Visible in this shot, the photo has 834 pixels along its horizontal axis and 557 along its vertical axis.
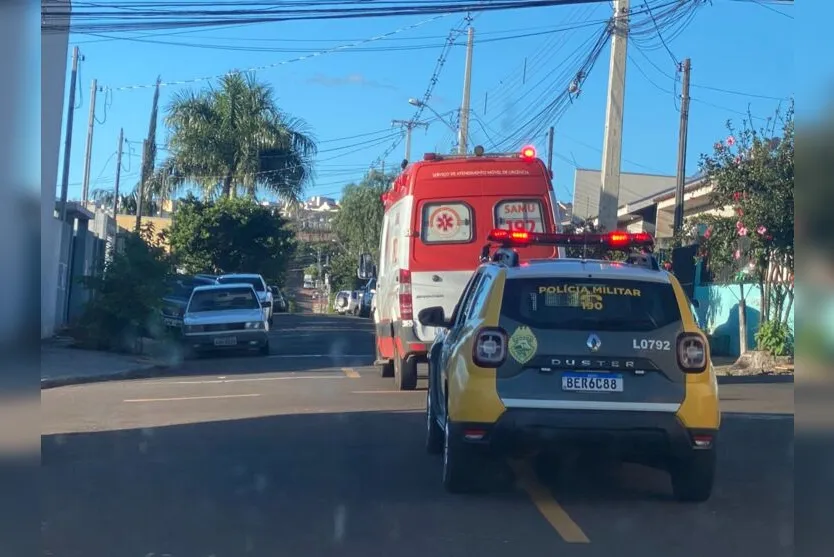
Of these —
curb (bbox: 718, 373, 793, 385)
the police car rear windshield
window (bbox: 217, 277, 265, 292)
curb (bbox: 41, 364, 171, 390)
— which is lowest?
curb (bbox: 41, 364, 171, 390)

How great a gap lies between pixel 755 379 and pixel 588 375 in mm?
12215

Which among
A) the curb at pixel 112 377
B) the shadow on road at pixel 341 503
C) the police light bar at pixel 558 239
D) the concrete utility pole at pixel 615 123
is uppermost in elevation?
the concrete utility pole at pixel 615 123

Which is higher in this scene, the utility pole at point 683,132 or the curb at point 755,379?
the utility pole at point 683,132

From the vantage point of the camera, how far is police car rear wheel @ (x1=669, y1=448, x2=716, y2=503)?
850 cm

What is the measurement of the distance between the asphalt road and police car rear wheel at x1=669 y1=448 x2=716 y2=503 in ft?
0.48

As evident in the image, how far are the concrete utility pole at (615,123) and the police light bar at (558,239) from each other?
11.4m

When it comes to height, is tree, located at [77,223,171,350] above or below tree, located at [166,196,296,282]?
below

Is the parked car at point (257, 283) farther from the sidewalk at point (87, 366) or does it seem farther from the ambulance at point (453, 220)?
the ambulance at point (453, 220)

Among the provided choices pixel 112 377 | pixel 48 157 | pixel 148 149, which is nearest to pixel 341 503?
pixel 48 157

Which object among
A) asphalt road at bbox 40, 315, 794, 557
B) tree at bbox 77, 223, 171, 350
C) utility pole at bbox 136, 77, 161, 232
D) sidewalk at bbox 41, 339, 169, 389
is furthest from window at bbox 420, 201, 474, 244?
utility pole at bbox 136, 77, 161, 232

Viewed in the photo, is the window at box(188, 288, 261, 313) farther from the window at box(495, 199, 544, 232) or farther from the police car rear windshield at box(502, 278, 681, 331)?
the police car rear windshield at box(502, 278, 681, 331)

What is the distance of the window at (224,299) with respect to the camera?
2578cm

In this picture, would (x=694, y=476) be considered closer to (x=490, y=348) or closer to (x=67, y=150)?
(x=490, y=348)

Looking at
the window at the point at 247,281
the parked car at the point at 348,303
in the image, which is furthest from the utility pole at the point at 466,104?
the parked car at the point at 348,303
